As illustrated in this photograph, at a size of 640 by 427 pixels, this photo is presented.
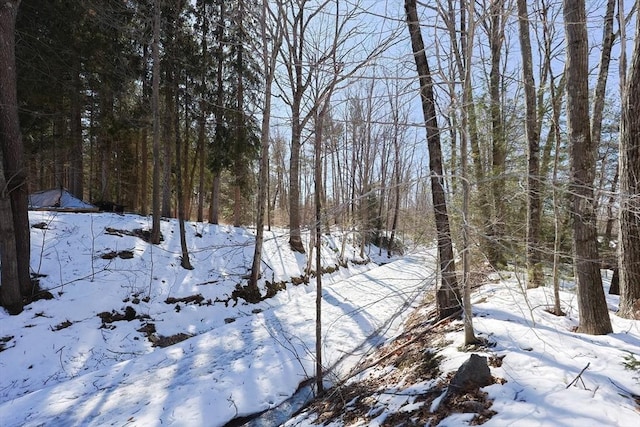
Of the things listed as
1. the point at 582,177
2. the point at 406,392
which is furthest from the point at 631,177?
the point at 406,392

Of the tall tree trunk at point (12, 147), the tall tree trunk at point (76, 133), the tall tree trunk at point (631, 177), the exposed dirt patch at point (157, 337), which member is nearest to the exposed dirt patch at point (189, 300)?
the exposed dirt patch at point (157, 337)

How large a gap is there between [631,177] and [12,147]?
9485mm

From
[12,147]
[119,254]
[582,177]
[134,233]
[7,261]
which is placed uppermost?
[12,147]

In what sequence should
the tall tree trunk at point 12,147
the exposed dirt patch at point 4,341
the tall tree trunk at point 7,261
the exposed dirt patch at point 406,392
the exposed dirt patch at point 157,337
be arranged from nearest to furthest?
the exposed dirt patch at point 406,392
the exposed dirt patch at point 4,341
the tall tree trunk at point 7,261
the tall tree trunk at point 12,147
the exposed dirt patch at point 157,337

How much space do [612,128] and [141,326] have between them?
1279 cm

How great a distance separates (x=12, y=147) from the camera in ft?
19.5

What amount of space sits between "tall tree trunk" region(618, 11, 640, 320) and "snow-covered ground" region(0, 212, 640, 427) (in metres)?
0.40

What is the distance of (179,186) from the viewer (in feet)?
29.0

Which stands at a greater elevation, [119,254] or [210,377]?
[119,254]

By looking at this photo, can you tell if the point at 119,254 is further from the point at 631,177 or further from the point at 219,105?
the point at 631,177

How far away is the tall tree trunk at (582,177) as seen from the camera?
3.42 metres

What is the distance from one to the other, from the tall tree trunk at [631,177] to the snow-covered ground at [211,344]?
1.31ft

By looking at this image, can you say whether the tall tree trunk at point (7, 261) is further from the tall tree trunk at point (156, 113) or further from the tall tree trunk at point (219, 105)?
the tall tree trunk at point (219, 105)

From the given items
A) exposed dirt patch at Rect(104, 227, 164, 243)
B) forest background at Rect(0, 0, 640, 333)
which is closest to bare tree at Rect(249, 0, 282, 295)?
forest background at Rect(0, 0, 640, 333)
